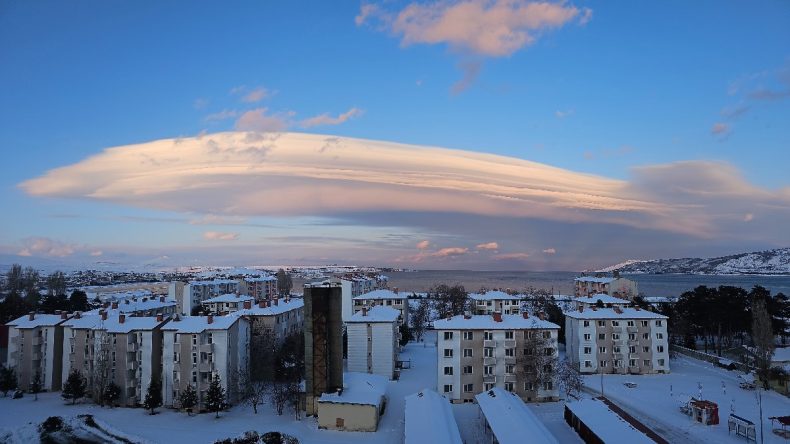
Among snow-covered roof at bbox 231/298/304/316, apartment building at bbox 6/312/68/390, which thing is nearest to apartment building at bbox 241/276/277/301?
snow-covered roof at bbox 231/298/304/316

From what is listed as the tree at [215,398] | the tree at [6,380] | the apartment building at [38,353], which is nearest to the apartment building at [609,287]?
the tree at [215,398]

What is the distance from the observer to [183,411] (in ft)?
106

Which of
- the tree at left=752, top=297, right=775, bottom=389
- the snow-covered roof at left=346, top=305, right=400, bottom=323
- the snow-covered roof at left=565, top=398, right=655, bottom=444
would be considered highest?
the snow-covered roof at left=346, top=305, right=400, bottom=323

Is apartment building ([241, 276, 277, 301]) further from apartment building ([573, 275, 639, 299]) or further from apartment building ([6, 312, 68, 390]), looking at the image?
apartment building ([573, 275, 639, 299])

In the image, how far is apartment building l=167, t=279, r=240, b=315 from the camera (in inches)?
2931

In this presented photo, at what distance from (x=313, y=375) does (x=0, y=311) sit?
155 ft

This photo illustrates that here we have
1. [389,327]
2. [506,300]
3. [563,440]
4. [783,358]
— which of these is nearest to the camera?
[563,440]

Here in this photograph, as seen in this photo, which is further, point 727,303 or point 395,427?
point 727,303

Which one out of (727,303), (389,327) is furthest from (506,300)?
(389,327)

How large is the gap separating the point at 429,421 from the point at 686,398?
18814mm

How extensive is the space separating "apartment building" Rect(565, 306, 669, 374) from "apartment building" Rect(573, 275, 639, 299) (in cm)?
3431

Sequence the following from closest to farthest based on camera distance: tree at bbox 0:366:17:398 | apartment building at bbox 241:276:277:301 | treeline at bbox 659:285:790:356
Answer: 1. tree at bbox 0:366:17:398
2. treeline at bbox 659:285:790:356
3. apartment building at bbox 241:276:277:301

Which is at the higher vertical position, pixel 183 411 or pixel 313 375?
pixel 313 375

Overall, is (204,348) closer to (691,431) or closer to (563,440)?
(563,440)
